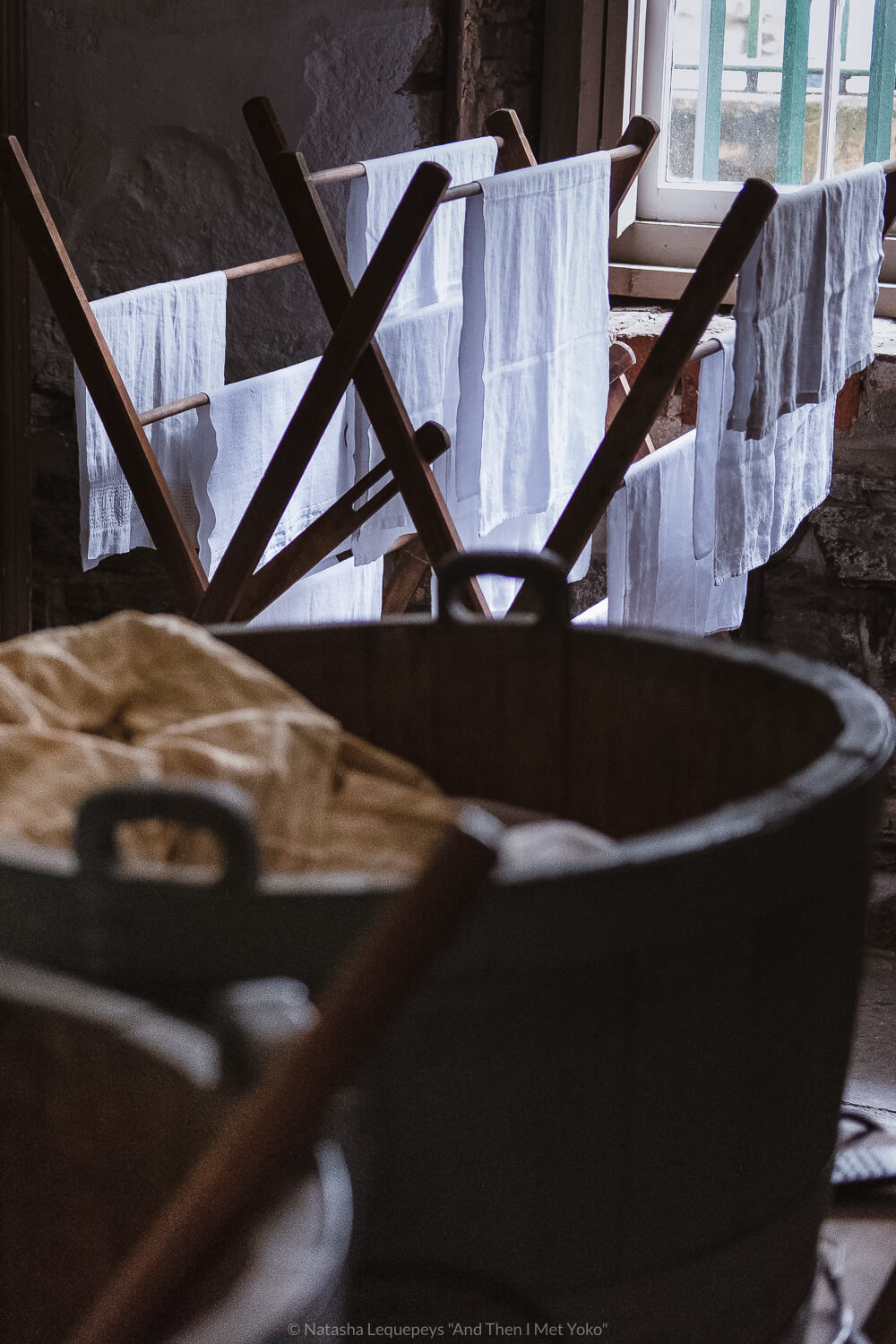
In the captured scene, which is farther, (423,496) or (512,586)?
(512,586)

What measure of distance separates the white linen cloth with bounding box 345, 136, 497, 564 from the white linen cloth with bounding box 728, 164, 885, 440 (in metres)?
0.36

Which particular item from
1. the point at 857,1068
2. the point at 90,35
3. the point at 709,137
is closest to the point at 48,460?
the point at 90,35

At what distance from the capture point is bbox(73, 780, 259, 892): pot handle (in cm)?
49

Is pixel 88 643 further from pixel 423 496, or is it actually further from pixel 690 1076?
pixel 423 496

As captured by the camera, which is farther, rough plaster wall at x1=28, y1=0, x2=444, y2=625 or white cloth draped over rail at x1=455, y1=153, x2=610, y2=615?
rough plaster wall at x1=28, y1=0, x2=444, y2=625

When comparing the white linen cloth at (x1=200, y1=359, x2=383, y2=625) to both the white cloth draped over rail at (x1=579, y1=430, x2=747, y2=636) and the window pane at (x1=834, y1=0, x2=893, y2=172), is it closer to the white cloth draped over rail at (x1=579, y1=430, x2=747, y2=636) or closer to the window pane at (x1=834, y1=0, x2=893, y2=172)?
the white cloth draped over rail at (x1=579, y1=430, x2=747, y2=636)

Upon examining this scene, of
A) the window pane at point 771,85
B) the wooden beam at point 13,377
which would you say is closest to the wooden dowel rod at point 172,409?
the wooden beam at point 13,377

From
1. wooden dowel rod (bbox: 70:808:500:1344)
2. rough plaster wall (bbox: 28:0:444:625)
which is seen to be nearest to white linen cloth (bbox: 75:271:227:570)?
rough plaster wall (bbox: 28:0:444:625)

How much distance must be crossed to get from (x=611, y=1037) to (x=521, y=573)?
0.32 meters

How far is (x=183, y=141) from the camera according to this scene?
88.2 inches

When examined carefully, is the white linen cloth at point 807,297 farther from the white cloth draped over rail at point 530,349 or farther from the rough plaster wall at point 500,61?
the rough plaster wall at point 500,61

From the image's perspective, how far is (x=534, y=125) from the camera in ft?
8.65

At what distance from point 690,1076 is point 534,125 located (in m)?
2.33

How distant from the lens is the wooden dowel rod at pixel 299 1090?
45 cm
